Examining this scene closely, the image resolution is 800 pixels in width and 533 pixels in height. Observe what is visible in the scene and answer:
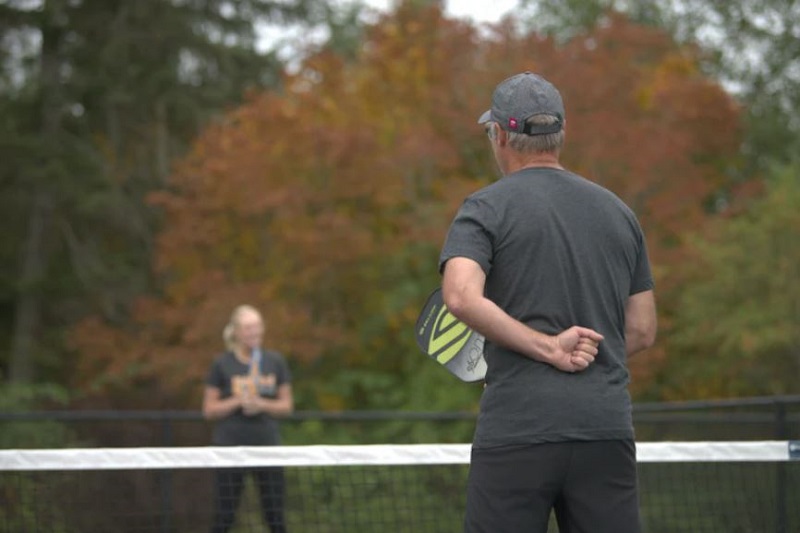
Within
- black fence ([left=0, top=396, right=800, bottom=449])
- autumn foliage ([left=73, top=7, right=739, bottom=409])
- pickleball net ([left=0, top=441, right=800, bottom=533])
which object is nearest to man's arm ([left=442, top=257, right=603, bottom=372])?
pickleball net ([left=0, top=441, right=800, bottom=533])

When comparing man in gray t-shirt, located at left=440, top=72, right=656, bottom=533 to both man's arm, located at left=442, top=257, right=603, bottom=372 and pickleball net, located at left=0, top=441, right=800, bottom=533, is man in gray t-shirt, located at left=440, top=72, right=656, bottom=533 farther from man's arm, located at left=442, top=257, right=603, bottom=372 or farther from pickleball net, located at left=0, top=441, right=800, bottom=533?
pickleball net, located at left=0, top=441, right=800, bottom=533

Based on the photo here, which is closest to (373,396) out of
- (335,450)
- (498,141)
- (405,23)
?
(405,23)

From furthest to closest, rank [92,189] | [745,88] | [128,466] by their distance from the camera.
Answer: [745,88] < [92,189] < [128,466]

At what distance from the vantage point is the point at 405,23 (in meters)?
25.3

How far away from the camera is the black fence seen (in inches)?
Answer: 337

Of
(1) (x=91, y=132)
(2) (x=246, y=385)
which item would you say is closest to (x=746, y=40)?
(1) (x=91, y=132)

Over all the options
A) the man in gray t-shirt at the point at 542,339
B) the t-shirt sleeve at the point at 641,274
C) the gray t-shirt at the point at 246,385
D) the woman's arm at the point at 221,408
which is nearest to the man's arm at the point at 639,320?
the t-shirt sleeve at the point at 641,274

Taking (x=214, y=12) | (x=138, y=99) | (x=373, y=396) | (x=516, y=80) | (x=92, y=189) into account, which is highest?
(x=214, y=12)

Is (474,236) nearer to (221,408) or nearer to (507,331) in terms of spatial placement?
(507,331)

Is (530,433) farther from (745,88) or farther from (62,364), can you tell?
(745,88)

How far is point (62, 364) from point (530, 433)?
28.6m

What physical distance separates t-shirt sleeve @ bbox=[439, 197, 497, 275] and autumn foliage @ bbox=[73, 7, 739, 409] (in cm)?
1668

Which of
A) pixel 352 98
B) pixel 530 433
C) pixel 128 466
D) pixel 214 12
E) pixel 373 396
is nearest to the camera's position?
pixel 530 433

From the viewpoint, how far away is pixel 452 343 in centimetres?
455
